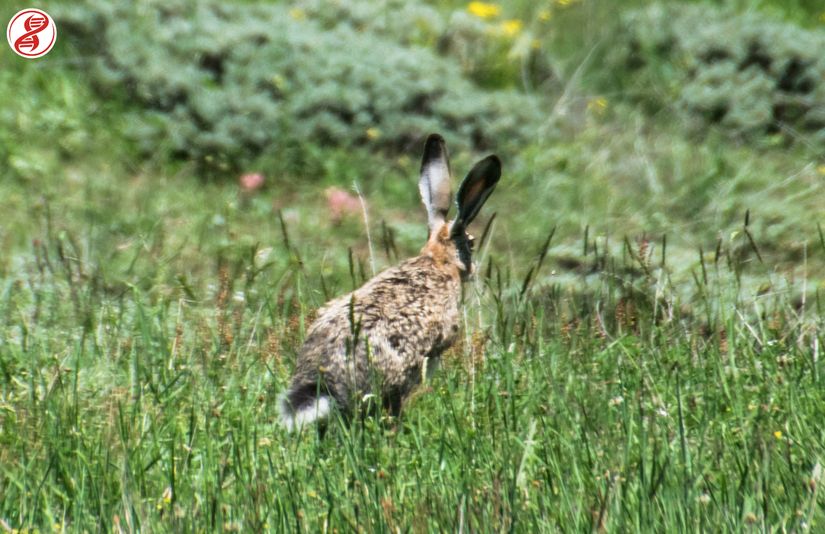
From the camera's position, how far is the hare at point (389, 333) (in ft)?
14.0

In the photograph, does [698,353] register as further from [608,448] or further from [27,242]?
[27,242]

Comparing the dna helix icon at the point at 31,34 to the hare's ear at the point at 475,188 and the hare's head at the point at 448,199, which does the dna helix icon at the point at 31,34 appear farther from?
the hare's ear at the point at 475,188

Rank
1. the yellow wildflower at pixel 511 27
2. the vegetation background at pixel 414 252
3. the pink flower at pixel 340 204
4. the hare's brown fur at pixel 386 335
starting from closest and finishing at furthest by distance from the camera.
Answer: the vegetation background at pixel 414 252, the hare's brown fur at pixel 386 335, the pink flower at pixel 340 204, the yellow wildflower at pixel 511 27

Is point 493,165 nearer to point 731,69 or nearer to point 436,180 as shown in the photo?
point 436,180

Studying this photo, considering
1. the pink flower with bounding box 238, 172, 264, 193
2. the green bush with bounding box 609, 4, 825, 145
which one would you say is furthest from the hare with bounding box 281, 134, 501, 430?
the green bush with bounding box 609, 4, 825, 145

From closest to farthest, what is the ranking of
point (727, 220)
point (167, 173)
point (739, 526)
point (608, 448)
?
point (739, 526) < point (608, 448) < point (727, 220) < point (167, 173)

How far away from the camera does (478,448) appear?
3580 millimetres

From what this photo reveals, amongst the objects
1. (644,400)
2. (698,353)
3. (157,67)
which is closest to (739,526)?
(644,400)

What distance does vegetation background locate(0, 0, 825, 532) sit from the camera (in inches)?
132

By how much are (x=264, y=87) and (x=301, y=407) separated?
16.5 feet

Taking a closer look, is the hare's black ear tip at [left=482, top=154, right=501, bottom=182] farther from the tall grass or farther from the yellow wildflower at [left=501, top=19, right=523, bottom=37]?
the yellow wildflower at [left=501, top=19, right=523, bottom=37]

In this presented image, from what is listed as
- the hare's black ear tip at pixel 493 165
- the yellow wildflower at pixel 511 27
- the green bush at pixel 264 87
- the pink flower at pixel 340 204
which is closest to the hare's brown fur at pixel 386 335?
the hare's black ear tip at pixel 493 165

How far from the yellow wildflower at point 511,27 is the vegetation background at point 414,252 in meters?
0.06

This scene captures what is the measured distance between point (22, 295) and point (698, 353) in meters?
2.99
